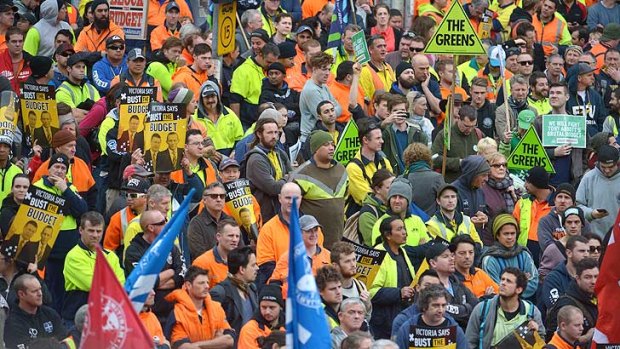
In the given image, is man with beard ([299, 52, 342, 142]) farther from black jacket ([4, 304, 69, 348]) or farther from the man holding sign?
black jacket ([4, 304, 69, 348])

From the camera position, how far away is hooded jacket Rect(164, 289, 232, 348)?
14930 millimetres

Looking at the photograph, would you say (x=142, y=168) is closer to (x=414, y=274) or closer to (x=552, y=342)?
(x=414, y=274)

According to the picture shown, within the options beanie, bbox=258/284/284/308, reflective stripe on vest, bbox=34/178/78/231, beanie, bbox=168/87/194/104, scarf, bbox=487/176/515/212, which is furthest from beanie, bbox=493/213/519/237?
reflective stripe on vest, bbox=34/178/78/231

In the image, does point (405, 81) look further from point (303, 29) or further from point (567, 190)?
point (567, 190)

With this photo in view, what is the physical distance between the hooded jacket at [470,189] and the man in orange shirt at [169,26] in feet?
18.2

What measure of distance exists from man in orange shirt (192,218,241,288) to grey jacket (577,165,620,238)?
15.9ft

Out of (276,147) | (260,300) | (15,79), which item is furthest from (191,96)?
(260,300)

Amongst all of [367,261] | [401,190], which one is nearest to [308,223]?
[367,261]

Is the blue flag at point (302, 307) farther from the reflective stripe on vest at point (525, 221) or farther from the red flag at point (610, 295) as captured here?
the reflective stripe on vest at point (525, 221)

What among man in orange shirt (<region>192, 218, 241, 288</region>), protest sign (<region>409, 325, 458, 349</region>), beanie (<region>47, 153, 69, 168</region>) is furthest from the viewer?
beanie (<region>47, 153, 69, 168</region>)

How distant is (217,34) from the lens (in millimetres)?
20250

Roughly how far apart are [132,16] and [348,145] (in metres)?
3.19

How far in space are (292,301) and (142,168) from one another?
621cm

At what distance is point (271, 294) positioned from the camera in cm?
1504
